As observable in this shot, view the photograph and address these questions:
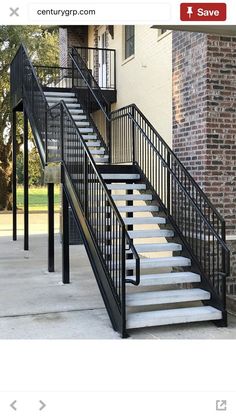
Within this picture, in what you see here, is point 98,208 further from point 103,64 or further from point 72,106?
point 103,64

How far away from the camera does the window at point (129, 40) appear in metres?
12.1

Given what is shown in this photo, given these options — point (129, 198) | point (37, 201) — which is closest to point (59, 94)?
point (129, 198)

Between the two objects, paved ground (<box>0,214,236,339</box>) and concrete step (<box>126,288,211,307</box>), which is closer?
paved ground (<box>0,214,236,339</box>)

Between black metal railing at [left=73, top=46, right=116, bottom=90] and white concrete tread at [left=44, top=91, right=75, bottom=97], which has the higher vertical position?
black metal railing at [left=73, top=46, right=116, bottom=90]

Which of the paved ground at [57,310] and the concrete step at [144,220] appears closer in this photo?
the paved ground at [57,310]

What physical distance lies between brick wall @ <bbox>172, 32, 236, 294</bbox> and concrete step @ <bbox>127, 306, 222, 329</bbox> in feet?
4.76

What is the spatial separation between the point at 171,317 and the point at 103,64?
9590mm

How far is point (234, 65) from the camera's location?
730 centimetres

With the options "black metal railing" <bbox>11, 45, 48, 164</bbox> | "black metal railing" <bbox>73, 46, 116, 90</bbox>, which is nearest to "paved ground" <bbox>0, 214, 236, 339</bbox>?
"black metal railing" <bbox>11, 45, 48, 164</bbox>

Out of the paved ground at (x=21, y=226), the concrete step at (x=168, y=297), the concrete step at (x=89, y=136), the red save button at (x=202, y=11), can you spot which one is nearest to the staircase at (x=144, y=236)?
the concrete step at (x=168, y=297)

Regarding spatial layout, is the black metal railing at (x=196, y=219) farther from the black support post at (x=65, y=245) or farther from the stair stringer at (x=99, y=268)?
the black support post at (x=65, y=245)

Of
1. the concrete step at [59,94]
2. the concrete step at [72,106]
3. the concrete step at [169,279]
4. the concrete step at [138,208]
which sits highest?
the concrete step at [59,94]

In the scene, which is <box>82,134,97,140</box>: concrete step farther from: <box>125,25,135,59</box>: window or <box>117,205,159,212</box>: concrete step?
<box>117,205,159,212</box>: concrete step

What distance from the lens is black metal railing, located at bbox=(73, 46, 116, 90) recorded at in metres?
13.1
